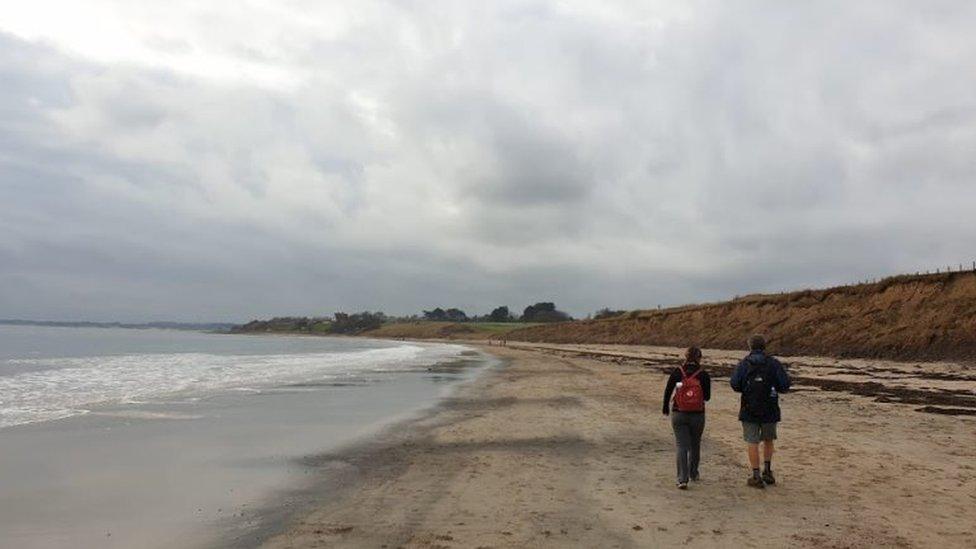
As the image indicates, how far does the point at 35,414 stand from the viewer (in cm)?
1575

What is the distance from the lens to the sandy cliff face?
1268 inches

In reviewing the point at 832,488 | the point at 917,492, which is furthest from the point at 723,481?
the point at 917,492

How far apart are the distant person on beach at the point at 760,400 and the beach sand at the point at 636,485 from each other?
0.35 meters

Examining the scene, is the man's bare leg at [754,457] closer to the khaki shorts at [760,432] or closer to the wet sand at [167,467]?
the khaki shorts at [760,432]

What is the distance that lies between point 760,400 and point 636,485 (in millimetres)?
1886

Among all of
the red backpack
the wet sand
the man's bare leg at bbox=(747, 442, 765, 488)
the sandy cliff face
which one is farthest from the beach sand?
the sandy cliff face

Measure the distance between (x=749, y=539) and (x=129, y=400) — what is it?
17961 millimetres

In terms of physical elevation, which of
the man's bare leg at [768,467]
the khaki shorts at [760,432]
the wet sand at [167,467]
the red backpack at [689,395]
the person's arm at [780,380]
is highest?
the person's arm at [780,380]

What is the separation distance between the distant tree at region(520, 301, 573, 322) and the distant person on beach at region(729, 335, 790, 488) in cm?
14535

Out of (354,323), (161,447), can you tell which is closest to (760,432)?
(161,447)

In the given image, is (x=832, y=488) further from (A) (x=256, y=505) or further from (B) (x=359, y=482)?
(A) (x=256, y=505)

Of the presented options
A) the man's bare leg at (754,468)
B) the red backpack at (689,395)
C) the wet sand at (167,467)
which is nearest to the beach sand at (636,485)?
the man's bare leg at (754,468)

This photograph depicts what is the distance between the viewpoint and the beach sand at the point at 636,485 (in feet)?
21.0

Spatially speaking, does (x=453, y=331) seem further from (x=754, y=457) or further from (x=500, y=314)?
(x=754, y=457)
